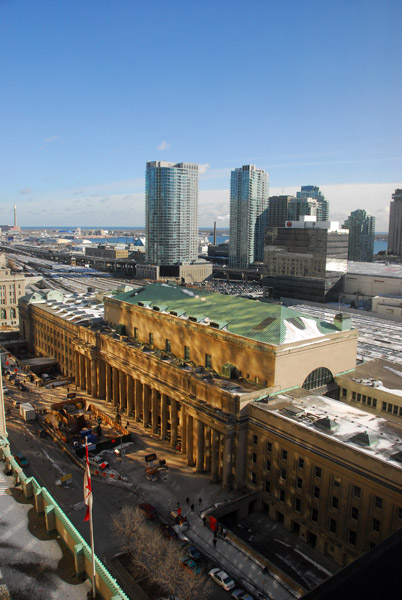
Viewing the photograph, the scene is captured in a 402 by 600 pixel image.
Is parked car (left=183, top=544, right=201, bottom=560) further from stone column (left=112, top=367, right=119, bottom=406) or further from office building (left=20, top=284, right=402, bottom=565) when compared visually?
stone column (left=112, top=367, right=119, bottom=406)

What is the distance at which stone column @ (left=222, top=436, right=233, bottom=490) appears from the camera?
190ft

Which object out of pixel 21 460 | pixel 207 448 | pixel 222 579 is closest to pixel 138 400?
pixel 21 460

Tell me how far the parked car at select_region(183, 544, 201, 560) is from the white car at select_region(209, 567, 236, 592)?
9.41 feet

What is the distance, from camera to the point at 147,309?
86.2m

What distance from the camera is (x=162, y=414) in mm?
72062

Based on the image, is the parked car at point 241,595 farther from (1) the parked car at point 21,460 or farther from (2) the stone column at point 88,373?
(2) the stone column at point 88,373

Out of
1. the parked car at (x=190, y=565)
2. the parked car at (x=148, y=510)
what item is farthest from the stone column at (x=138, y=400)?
the parked car at (x=190, y=565)

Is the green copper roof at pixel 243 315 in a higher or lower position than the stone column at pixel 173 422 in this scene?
higher

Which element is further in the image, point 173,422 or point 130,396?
point 130,396

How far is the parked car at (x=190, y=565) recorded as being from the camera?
44.1 m

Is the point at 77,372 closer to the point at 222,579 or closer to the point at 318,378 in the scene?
the point at 318,378

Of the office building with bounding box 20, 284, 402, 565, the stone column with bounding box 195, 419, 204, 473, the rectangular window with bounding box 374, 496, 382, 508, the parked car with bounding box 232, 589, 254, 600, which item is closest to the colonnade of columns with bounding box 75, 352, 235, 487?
the stone column with bounding box 195, 419, 204, 473

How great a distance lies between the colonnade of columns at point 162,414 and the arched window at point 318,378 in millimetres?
15054

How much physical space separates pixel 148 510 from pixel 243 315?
31.4 meters
